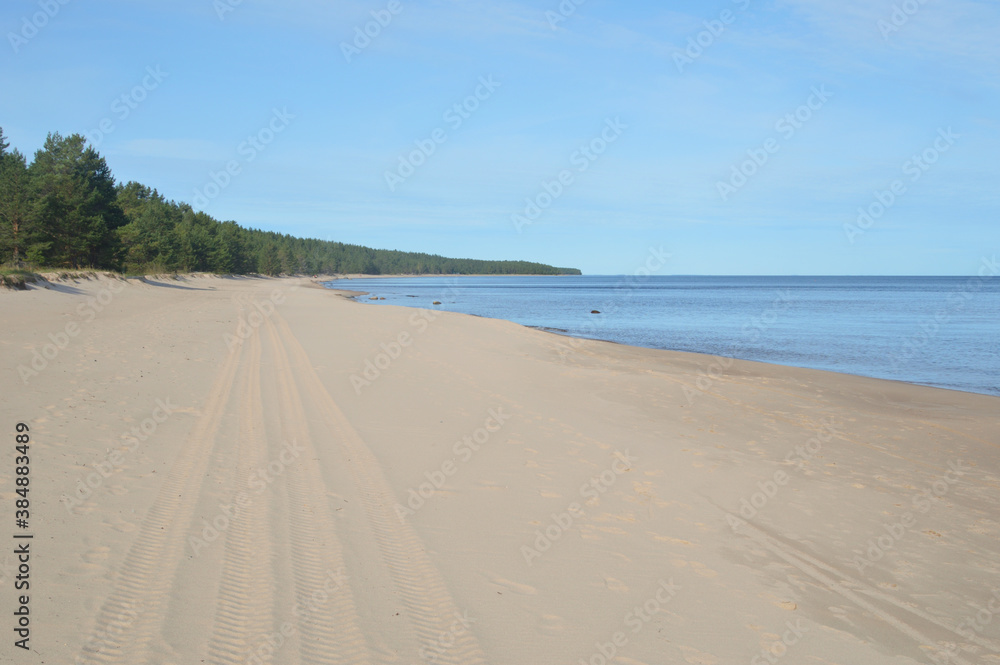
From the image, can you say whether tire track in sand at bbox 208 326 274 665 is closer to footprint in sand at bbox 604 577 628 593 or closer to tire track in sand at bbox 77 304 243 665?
tire track in sand at bbox 77 304 243 665

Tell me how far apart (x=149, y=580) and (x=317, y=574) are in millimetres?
1121

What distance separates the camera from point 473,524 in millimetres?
5859

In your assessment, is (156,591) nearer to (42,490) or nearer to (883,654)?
(42,490)

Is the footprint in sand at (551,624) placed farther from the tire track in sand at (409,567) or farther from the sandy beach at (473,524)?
the tire track in sand at (409,567)

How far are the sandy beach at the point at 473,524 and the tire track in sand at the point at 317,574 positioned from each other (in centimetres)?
2

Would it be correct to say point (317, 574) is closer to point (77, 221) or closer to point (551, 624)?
point (551, 624)

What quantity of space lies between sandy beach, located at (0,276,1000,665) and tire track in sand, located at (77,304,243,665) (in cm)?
2

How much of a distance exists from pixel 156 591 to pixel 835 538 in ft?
20.7

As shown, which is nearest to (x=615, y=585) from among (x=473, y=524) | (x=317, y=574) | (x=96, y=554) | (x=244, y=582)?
(x=473, y=524)

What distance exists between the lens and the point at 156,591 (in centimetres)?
396

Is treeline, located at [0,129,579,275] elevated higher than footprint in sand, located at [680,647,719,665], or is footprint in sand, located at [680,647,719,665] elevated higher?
treeline, located at [0,129,579,275]

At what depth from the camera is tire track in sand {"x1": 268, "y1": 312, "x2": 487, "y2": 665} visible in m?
3.80

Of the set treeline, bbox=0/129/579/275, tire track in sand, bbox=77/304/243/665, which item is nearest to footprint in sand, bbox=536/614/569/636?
tire track in sand, bbox=77/304/243/665

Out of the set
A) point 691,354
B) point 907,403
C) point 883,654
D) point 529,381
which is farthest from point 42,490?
point 691,354
